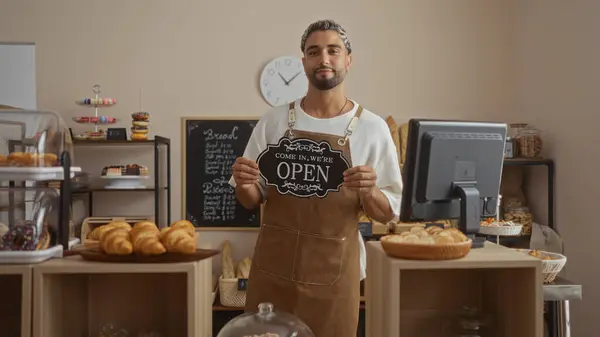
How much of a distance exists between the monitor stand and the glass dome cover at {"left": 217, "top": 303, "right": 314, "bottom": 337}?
0.56 m

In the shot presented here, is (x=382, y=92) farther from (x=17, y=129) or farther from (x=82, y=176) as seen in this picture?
(x=17, y=129)

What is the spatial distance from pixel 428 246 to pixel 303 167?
1.61 feet

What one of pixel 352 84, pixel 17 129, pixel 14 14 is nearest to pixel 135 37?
pixel 14 14

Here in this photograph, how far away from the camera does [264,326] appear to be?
1.36 metres

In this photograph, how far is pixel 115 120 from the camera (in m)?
3.76

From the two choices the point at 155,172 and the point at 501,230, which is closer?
the point at 501,230

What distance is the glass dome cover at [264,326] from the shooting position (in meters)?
1.35

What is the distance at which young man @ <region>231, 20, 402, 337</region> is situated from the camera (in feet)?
6.33

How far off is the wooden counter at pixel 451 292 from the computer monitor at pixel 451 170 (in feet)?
0.43

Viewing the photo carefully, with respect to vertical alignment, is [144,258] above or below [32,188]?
below

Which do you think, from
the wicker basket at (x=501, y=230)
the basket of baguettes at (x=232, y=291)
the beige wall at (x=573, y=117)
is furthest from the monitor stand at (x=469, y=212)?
the basket of baguettes at (x=232, y=291)

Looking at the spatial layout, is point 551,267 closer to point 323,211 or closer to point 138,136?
point 323,211

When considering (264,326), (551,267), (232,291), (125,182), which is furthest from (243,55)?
(264,326)

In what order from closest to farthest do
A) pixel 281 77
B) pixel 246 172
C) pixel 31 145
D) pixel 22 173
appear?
pixel 22 173
pixel 31 145
pixel 246 172
pixel 281 77
